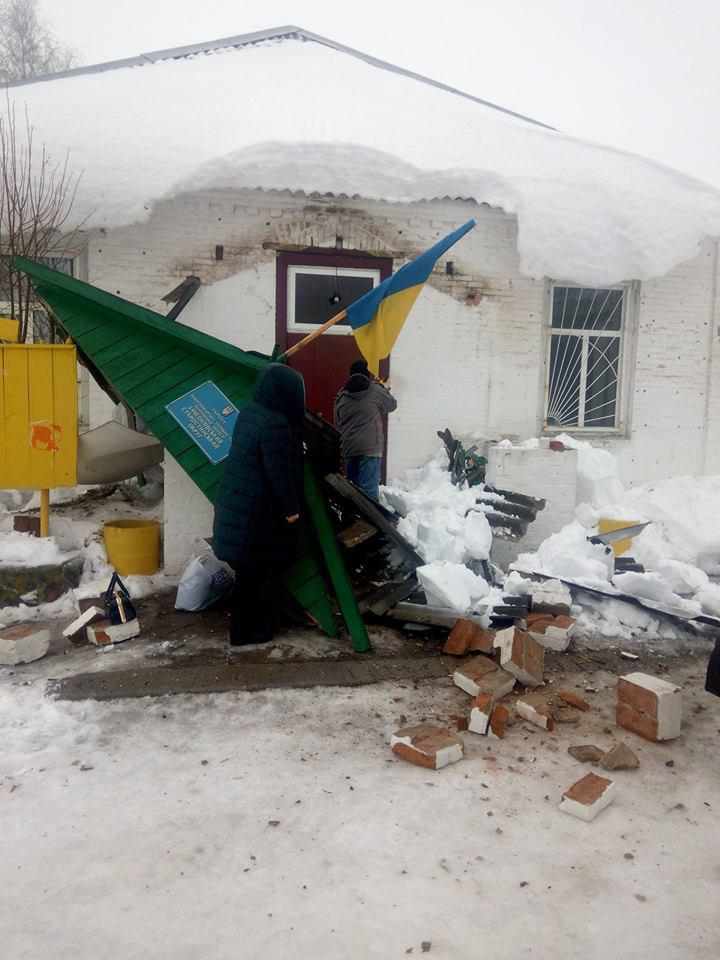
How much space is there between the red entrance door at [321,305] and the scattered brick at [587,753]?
4976 millimetres

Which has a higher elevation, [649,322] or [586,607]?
[649,322]

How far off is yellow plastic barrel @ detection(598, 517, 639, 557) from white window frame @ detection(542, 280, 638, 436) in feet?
6.17

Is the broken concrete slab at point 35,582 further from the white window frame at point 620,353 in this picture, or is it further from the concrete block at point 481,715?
the white window frame at point 620,353

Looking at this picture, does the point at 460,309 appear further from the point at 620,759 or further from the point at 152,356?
the point at 620,759

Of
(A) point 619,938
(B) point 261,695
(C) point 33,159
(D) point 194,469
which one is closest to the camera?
(A) point 619,938

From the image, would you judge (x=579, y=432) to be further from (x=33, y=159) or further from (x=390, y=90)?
(x=33, y=159)

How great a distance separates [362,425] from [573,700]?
319cm

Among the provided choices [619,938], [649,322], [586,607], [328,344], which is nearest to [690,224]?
[649,322]

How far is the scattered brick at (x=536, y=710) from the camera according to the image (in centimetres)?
356

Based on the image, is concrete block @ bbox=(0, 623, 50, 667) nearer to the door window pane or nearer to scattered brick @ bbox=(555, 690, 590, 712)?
scattered brick @ bbox=(555, 690, 590, 712)

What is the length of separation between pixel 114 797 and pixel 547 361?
6675mm

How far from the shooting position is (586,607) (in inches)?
209

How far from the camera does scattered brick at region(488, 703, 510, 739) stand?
3463 mm

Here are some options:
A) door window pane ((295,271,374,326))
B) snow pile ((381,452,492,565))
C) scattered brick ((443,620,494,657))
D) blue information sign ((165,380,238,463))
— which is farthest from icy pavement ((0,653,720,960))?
door window pane ((295,271,374,326))
